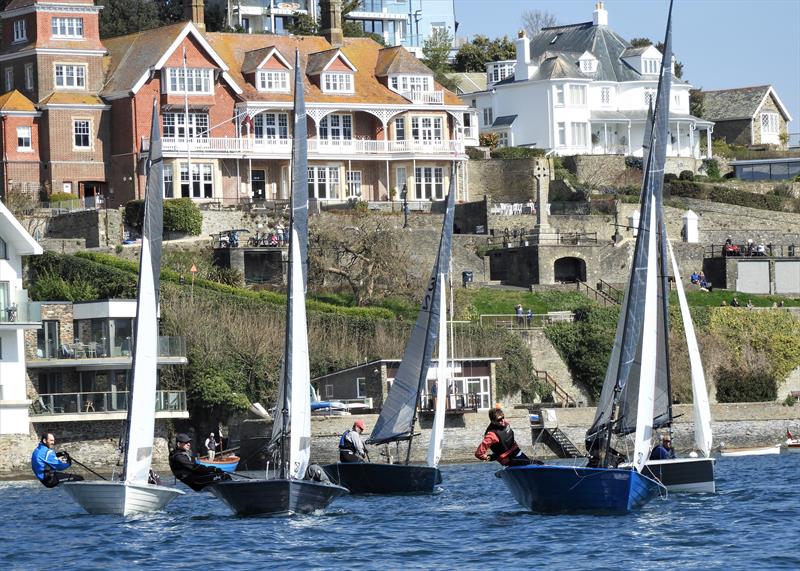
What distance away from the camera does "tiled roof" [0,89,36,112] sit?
81500 millimetres

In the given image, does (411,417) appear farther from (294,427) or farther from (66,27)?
(66,27)

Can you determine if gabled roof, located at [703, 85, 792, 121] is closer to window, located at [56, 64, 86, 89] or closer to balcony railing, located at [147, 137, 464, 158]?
balcony railing, located at [147, 137, 464, 158]

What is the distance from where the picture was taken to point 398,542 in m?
36.1

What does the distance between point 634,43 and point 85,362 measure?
2743 inches

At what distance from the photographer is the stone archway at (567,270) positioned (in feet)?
271

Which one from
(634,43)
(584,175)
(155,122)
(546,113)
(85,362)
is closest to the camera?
(155,122)

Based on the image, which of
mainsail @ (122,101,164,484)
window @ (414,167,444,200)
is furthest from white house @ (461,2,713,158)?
mainsail @ (122,101,164,484)

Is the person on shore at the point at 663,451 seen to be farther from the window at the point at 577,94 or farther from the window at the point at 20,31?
the window at the point at 577,94

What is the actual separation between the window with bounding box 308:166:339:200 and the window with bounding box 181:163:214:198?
5.10 metres

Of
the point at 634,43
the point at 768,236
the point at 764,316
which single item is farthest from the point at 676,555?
the point at 634,43

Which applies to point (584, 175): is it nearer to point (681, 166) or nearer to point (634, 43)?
point (681, 166)

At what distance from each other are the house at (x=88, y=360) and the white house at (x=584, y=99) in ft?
151

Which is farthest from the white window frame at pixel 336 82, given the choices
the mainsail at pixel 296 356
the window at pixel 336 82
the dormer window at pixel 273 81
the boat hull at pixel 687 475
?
the mainsail at pixel 296 356

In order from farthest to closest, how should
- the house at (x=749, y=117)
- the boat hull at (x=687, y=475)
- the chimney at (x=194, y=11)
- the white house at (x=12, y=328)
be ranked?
the house at (x=749, y=117)
the chimney at (x=194, y=11)
the white house at (x=12, y=328)
the boat hull at (x=687, y=475)
